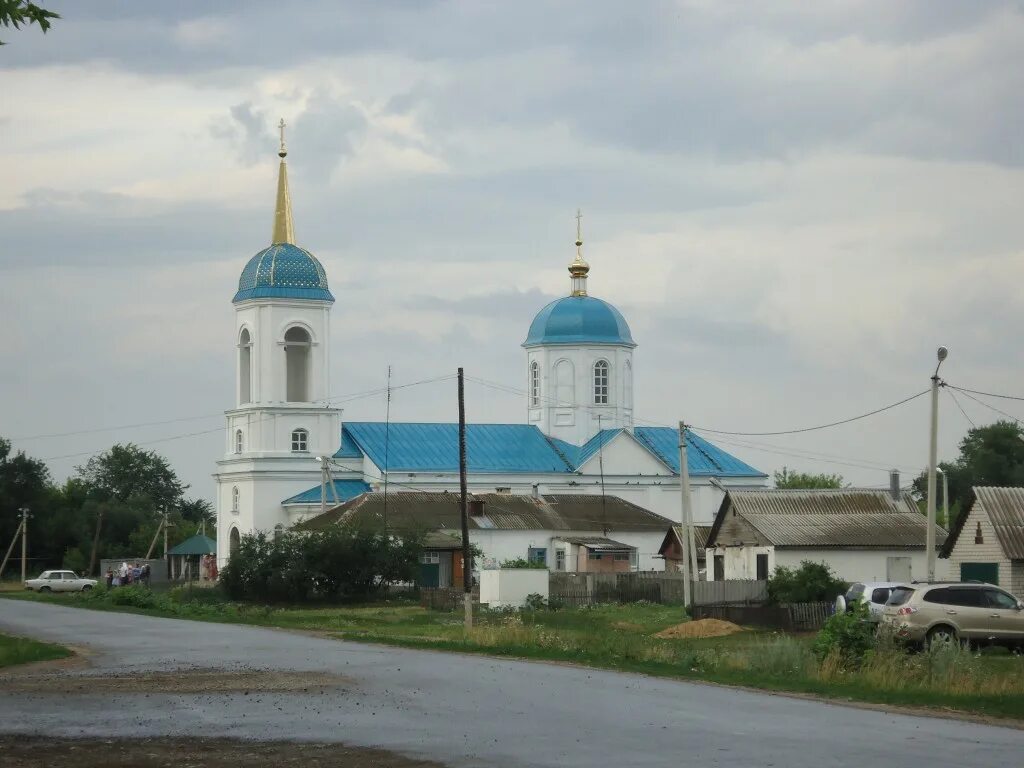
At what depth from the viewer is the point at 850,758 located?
47.4 feet

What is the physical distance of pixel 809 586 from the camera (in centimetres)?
4288

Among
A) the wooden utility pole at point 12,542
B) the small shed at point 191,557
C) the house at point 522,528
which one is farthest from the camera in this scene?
the small shed at point 191,557

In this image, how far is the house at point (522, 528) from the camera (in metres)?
68.5

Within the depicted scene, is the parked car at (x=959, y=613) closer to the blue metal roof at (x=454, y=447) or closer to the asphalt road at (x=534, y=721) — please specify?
the asphalt road at (x=534, y=721)

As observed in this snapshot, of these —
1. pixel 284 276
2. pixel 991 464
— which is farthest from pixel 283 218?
pixel 991 464

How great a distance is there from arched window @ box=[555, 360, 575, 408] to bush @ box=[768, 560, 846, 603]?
142 ft

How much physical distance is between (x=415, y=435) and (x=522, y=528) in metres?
13.3

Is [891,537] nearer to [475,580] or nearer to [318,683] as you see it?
[475,580]

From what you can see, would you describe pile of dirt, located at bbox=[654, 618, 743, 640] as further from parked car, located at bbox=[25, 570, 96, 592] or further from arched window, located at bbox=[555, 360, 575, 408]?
arched window, located at bbox=[555, 360, 575, 408]

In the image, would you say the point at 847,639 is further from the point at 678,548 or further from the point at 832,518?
the point at 678,548

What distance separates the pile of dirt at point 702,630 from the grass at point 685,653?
0.58 metres

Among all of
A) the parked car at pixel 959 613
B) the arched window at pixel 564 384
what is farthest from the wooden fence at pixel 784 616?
the arched window at pixel 564 384

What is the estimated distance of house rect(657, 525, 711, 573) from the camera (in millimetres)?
65875

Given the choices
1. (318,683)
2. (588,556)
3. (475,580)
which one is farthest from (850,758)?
(588,556)
